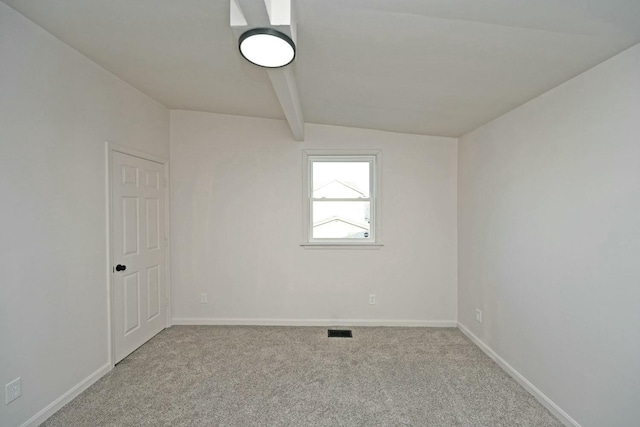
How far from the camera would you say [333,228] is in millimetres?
3699

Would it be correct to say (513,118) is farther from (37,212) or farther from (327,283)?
(37,212)

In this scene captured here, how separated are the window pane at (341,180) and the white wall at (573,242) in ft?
4.55

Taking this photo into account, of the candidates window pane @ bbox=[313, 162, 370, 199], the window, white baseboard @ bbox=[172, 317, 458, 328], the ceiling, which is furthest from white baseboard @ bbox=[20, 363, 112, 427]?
window pane @ bbox=[313, 162, 370, 199]

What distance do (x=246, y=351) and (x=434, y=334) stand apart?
2.11 meters

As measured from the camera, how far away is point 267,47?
1.61 m

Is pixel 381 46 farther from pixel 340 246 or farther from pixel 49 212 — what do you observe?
pixel 49 212

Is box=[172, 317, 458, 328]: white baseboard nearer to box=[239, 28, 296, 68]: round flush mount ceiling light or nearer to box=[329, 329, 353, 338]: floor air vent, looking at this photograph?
box=[329, 329, 353, 338]: floor air vent

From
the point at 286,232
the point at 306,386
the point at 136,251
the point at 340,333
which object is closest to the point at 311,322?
the point at 340,333

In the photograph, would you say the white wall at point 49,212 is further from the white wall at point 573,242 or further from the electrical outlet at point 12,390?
the white wall at point 573,242

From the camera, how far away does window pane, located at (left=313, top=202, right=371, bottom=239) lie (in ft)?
12.1

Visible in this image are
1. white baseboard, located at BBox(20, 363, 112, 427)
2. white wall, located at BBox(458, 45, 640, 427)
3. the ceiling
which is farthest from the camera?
white baseboard, located at BBox(20, 363, 112, 427)

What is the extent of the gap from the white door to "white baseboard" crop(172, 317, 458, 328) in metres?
0.40

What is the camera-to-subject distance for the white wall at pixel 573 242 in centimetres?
157

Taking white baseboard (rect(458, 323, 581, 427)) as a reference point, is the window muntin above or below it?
above
